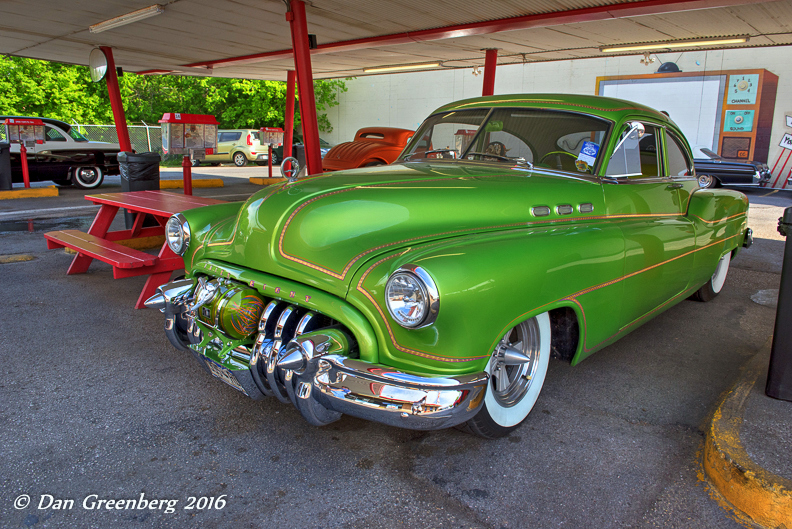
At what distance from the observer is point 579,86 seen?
732 inches

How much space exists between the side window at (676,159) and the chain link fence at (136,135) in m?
21.8

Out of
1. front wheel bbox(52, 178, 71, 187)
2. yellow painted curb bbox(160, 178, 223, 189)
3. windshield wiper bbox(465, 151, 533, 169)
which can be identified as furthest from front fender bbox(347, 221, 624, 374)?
front wheel bbox(52, 178, 71, 187)

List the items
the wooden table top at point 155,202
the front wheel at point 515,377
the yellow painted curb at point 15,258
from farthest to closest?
the yellow painted curb at point 15,258
the wooden table top at point 155,202
the front wheel at point 515,377

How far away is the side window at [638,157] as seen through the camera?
10.7ft

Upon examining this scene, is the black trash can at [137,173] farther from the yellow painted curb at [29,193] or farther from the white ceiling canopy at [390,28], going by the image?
the yellow painted curb at [29,193]

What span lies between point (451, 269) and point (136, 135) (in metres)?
24.6

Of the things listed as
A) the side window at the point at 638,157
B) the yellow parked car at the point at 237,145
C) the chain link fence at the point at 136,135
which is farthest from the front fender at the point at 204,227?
the chain link fence at the point at 136,135

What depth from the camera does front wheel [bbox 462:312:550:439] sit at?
2418mm

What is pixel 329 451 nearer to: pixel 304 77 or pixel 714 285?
pixel 714 285

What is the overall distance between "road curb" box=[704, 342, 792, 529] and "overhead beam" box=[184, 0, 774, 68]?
19.1ft

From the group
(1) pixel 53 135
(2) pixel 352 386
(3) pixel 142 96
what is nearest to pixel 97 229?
(2) pixel 352 386

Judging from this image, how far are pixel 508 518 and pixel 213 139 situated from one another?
8007 millimetres

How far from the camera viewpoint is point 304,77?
7.67m

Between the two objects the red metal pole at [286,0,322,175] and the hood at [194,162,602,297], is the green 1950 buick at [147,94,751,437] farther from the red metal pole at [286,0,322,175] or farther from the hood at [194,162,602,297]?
the red metal pole at [286,0,322,175]
